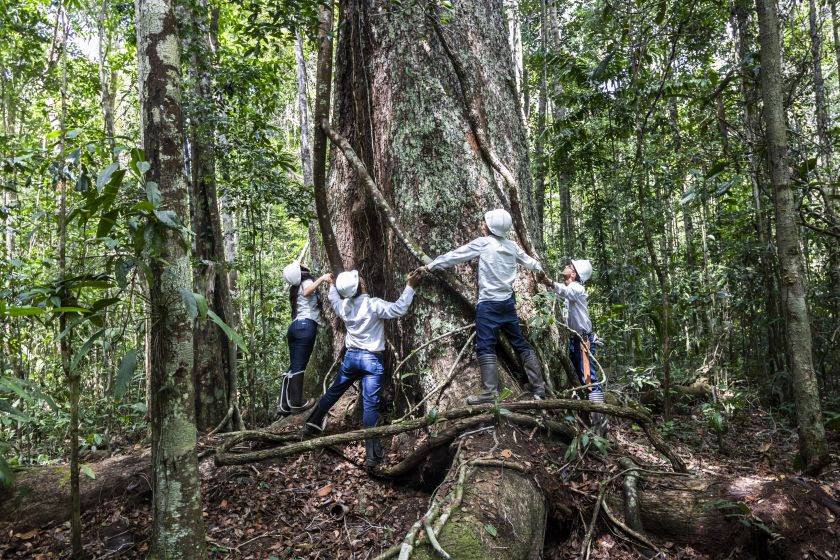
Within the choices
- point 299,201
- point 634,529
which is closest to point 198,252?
point 299,201

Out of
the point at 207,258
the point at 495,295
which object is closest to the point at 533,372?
the point at 495,295

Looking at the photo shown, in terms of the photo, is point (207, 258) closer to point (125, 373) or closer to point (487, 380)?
point (487, 380)

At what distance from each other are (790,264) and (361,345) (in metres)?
3.82

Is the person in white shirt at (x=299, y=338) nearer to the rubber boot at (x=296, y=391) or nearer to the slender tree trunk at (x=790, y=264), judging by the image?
the rubber boot at (x=296, y=391)

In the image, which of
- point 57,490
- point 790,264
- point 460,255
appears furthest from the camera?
point 460,255

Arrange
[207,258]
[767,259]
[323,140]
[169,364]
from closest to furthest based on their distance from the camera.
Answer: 1. [169,364]
2. [323,140]
3. [207,258]
4. [767,259]

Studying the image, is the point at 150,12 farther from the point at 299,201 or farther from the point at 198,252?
the point at 299,201

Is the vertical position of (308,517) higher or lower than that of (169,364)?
lower

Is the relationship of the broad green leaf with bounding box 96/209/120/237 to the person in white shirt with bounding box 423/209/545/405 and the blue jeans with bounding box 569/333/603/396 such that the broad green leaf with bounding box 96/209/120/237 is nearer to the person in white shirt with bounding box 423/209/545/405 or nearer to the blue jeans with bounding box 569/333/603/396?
the person in white shirt with bounding box 423/209/545/405

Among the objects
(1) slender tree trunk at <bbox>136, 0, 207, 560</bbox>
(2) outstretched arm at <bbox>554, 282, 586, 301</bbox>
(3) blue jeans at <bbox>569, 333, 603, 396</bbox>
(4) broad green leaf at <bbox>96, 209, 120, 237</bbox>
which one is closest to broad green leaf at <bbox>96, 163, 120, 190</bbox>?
(4) broad green leaf at <bbox>96, 209, 120, 237</bbox>

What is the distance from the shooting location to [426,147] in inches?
202

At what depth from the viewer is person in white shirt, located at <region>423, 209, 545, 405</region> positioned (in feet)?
14.9

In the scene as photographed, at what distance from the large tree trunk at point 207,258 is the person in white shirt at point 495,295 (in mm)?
3480

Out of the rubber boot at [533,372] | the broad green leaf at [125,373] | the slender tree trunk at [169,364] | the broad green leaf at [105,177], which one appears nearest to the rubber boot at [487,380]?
the rubber boot at [533,372]
